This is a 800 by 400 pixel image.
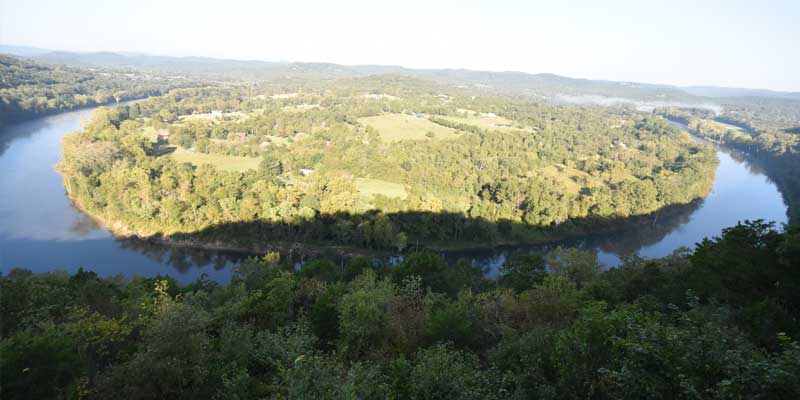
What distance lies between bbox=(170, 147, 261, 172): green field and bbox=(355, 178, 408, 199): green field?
19452 mm

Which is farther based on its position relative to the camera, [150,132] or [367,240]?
[150,132]

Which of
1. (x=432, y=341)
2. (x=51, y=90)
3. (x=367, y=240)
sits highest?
(x=51, y=90)

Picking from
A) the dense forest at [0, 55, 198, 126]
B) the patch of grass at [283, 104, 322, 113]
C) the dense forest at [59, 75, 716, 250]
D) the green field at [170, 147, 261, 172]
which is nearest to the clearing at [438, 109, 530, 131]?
the dense forest at [59, 75, 716, 250]

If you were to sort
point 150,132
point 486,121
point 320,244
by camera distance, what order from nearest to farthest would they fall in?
point 320,244
point 150,132
point 486,121

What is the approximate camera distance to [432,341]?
1413 centimetres

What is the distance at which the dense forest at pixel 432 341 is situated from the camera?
622cm

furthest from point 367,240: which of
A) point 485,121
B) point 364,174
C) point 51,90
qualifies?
point 51,90

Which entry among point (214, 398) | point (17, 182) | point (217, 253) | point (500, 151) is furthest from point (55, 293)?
point (500, 151)

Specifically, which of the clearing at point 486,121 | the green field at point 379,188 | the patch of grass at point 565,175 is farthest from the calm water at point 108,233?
the clearing at point 486,121

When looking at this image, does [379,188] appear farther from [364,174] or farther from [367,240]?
[367,240]

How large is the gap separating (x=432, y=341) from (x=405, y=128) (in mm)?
85154

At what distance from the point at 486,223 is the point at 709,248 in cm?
2495

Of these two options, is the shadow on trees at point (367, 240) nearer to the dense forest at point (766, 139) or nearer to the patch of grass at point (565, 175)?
the patch of grass at point (565, 175)

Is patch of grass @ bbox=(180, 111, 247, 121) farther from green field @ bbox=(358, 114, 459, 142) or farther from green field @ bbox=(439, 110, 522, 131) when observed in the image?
green field @ bbox=(439, 110, 522, 131)
